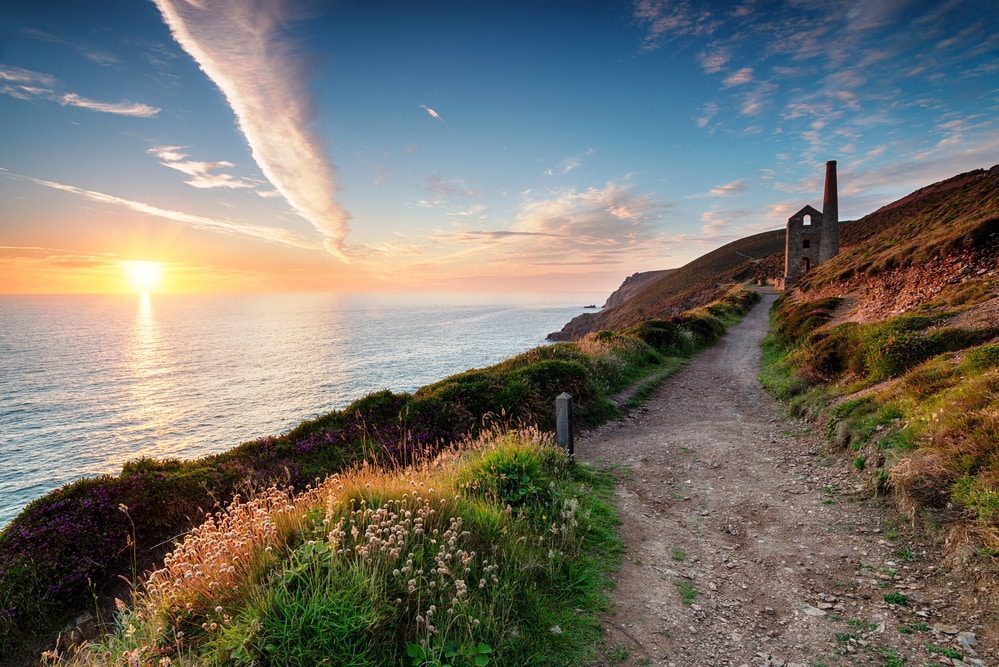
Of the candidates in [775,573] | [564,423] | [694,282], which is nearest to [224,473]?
[564,423]

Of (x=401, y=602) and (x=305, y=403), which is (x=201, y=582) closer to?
(x=401, y=602)

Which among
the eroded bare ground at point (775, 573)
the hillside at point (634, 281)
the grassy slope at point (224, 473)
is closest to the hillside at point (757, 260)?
the grassy slope at point (224, 473)

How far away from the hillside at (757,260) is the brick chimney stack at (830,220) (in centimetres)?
212

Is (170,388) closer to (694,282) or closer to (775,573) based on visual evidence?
(775,573)

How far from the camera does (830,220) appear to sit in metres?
52.0

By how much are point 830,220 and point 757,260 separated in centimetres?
3466

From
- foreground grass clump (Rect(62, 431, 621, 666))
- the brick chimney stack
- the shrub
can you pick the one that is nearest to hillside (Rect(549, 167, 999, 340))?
the brick chimney stack

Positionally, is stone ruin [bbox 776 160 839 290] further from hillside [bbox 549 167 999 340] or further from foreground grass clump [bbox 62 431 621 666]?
foreground grass clump [bbox 62 431 621 666]

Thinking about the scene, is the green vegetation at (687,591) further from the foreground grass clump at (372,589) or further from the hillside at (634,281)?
the hillside at (634,281)

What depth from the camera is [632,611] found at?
15.6ft

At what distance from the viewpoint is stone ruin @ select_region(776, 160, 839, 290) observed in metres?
52.0

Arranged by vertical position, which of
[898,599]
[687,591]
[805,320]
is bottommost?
[687,591]

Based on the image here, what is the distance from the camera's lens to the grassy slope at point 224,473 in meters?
7.86

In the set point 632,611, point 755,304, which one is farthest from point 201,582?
point 755,304
